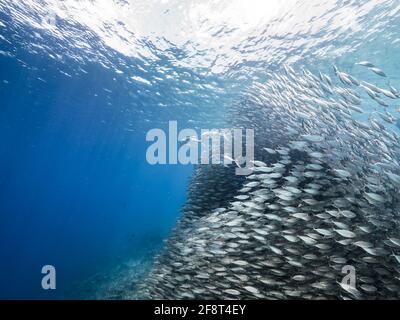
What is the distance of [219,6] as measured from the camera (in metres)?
14.2

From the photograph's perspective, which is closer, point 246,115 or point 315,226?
point 315,226

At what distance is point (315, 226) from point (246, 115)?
753cm

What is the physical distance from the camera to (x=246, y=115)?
13.3 meters

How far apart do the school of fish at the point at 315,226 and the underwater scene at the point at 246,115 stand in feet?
0.12

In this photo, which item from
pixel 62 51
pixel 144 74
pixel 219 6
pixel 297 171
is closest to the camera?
pixel 297 171

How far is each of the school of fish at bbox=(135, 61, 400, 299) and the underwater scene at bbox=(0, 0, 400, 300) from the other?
1.4 inches

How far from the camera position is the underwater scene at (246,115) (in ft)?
20.5

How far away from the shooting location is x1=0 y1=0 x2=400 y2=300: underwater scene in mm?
6242

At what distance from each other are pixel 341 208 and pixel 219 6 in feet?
36.8

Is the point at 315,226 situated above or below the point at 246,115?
below

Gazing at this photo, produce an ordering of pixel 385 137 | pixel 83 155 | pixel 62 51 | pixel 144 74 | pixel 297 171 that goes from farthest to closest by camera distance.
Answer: pixel 83 155 < pixel 144 74 < pixel 62 51 < pixel 385 137 < pixel 297 171
